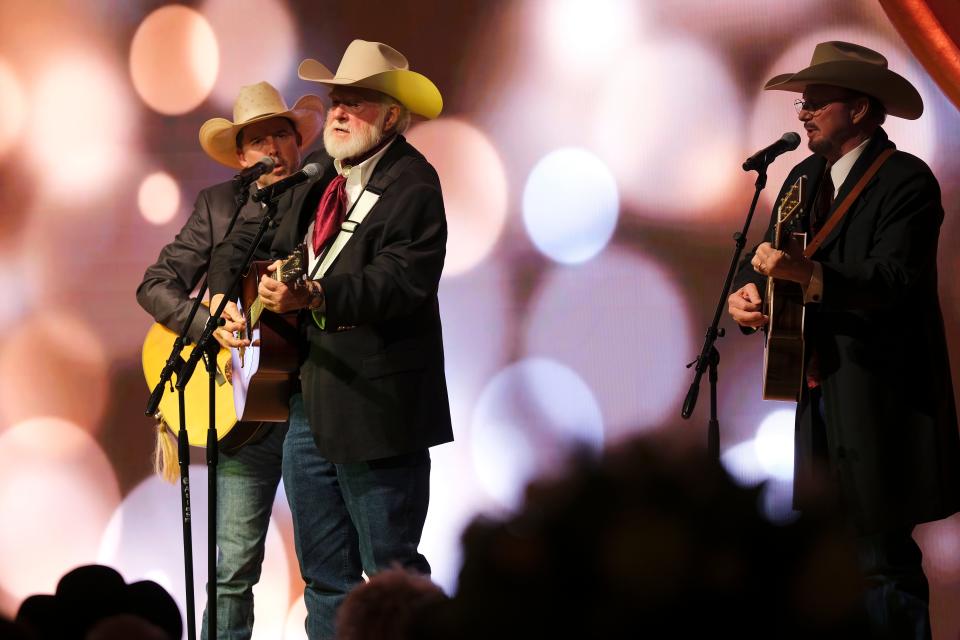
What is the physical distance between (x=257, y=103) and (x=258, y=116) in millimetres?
73

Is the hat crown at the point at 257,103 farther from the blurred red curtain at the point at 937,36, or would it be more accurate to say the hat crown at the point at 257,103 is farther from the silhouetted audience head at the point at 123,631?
the silhouetted audience head at the point at 123,631

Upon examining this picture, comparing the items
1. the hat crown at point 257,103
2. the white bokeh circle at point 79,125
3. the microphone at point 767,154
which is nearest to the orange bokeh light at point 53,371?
the white bokeh circle at point 79,125

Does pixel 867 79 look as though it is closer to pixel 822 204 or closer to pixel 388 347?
pixel 822 204

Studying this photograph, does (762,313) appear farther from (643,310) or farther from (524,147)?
(524,147)

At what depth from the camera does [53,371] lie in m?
4.92

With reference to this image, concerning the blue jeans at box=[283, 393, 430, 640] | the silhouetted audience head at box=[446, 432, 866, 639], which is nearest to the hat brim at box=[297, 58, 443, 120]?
the blue jeans at box=[283, 393, 430, 640]

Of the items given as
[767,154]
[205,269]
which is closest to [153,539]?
[205,269]

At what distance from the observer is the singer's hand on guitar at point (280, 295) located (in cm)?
287

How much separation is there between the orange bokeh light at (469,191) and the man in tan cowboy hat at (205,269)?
54 centimetres

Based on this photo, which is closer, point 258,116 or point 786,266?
point 786,266

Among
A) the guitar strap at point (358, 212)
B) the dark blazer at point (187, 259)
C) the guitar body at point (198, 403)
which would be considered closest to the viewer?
the guitar strap at point (358, 212)

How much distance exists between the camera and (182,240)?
4.09 metres

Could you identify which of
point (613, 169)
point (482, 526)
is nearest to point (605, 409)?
point (613, 169)

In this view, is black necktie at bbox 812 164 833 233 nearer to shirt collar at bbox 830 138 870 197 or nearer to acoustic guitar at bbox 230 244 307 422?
shirt collar at bbox 830 138 870 197
